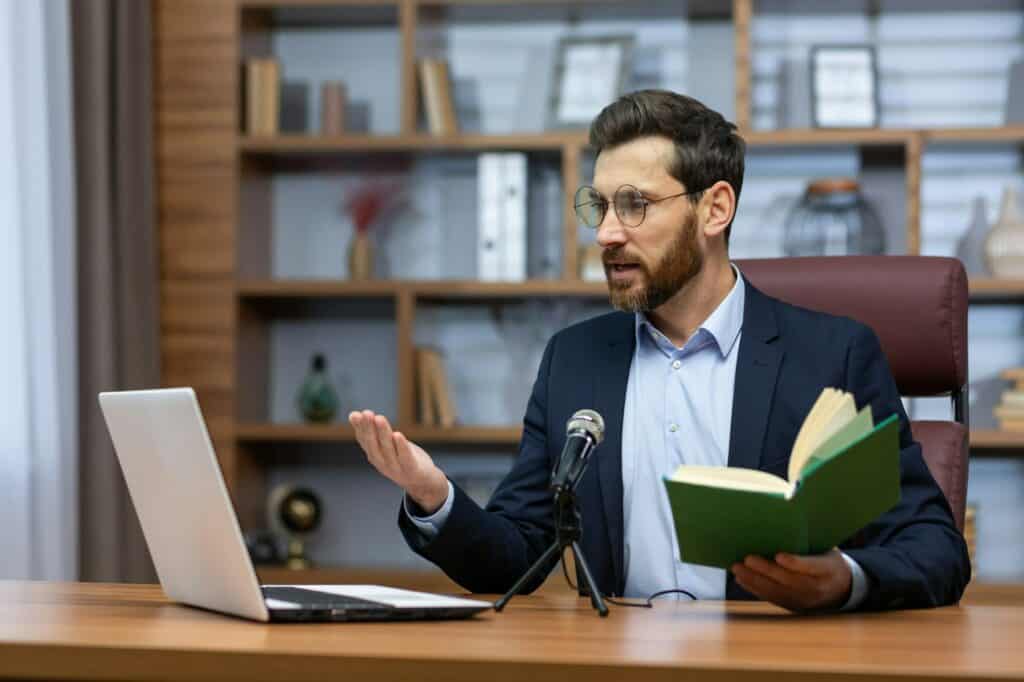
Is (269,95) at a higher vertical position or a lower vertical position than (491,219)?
higher

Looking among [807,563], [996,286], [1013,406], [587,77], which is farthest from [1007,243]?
[807,563]

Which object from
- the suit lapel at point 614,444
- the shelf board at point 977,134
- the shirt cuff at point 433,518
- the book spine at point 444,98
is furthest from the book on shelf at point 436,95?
the shirt cuff at point 433,518

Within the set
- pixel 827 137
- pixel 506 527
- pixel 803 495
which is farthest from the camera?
pixel 827 137

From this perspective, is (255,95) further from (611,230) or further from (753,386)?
(753,386)

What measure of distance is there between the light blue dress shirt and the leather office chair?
0.48 ft

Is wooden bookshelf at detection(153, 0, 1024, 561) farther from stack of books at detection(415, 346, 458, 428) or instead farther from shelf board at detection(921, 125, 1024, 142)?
shelf board at detection(921, 125, 1024, 142)

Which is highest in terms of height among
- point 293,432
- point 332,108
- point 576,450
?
point 332,108

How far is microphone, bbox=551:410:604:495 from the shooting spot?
155 centimetres

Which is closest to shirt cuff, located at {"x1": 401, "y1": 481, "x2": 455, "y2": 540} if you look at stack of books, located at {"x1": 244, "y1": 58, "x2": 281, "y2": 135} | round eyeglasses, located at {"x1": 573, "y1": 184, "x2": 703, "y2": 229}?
round eyeglasses, located at {"x1": 573, "y1": 184, "x2": 703, "y2": 229}

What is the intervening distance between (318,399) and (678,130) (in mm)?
2152

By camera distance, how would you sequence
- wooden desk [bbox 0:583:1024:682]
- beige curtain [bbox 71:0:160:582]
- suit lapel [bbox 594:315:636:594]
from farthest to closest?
1. beige curtain [bbox 71:0:160:582]
2. suit lapel [bbox 594:315:636:594]
3. wooden desk [bbox 0:583:1024:682]

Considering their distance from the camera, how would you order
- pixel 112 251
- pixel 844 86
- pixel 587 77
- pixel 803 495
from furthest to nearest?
pixel 587 77
pixel 844 86
pixel 112 251
pixel 803 495

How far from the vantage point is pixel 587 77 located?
410 cm

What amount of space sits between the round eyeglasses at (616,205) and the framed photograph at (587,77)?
1969 millimetres
